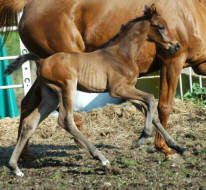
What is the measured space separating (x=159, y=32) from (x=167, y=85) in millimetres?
855

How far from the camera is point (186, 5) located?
18.8 ft

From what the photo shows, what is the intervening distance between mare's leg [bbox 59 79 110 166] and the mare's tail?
1.65 metres

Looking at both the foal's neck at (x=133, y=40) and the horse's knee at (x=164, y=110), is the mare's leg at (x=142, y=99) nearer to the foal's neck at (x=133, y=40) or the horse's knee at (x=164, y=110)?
the foal's neck at (x=133, y=40)

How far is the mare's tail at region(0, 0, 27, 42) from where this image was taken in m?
5.91

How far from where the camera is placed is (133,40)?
5.09 m

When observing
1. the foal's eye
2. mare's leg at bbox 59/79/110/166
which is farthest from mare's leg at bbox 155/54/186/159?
mare's leg at bbox 59/79/110/166

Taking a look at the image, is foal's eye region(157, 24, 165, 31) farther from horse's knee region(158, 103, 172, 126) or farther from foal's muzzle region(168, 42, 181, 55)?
horse's knee region(158, 103, 172, 126)

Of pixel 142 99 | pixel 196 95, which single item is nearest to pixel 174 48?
pixel 142 99

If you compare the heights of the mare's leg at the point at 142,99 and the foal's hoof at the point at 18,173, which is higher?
the mare's leg at the point at 142,99

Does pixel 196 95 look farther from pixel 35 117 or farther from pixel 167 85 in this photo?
pixel 35 117

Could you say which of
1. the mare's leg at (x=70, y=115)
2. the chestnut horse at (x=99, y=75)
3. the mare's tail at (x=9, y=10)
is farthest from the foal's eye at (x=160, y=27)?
the mare's tail at (x=9, y=10)

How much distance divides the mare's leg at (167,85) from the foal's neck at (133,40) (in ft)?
2.10

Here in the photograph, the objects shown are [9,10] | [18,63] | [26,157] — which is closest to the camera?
[18,63]

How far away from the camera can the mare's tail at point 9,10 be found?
19.4 feet
